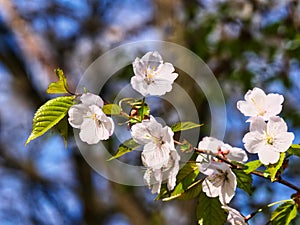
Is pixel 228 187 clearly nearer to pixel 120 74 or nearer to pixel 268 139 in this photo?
pixel 268 139

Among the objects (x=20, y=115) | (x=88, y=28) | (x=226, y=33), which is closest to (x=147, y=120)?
(x=226, y=33)

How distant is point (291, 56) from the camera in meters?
1.92

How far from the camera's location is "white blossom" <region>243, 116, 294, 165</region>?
52 centimetres

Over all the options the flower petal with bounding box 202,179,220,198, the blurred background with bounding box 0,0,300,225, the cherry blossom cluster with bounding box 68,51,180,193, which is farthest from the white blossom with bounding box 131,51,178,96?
the blurred background with bounding box 0,0,300,225

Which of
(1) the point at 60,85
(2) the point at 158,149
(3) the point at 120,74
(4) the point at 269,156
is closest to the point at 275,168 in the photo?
(4) the point at 269,156

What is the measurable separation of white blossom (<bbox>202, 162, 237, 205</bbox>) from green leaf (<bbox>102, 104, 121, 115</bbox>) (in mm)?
109

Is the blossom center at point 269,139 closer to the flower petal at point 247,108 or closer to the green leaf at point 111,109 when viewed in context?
the flower petal at point 247,108

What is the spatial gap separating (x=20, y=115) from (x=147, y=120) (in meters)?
2.97

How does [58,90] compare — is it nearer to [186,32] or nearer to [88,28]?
[186,32]

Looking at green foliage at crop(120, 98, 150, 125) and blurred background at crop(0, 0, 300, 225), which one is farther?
blurred background at crop(0, 0, 300, 225)

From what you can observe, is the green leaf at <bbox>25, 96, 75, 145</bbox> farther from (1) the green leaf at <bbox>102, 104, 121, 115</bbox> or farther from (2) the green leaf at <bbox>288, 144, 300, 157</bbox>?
(2) the green leaf at <bbox>288, 144, 300, 157</bbox>

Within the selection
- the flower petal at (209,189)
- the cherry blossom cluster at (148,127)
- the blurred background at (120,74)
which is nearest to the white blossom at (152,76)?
the cherry blossom cluster at (148,127)

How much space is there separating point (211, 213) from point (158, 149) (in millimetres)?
99

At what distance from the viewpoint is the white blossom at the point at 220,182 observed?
52 centimetres
